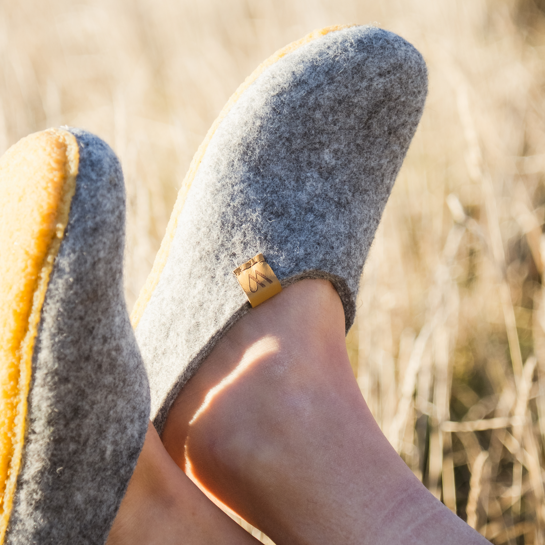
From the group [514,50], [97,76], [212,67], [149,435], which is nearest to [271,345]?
[149,435]

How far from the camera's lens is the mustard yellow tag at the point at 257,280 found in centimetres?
64

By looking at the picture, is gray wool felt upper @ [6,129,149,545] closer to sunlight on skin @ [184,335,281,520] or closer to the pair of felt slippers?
the pair of felt slippers

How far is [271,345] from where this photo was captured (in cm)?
63

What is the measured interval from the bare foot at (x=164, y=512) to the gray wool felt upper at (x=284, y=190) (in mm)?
112

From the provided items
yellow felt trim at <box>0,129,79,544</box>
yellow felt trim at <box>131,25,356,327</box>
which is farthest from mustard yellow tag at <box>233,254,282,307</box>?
yellow felt trim at <box>0,129,79,544</box>

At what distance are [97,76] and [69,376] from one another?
1.58 m

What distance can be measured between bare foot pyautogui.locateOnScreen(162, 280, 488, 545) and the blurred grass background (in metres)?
0.24

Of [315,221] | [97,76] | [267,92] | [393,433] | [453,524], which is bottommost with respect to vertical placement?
[393,433]

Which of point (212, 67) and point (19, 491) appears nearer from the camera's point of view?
point (19, 491)

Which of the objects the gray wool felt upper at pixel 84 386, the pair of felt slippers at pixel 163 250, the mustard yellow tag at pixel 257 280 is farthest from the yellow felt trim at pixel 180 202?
the gray wool felt upper at pixel 84 386

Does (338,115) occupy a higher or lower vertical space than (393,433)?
higher

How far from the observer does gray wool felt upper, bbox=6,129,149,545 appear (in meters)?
0.40

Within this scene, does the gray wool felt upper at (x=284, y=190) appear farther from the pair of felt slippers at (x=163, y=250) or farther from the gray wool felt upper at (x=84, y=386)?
the gray wool felt upper at (x=84, y=386)

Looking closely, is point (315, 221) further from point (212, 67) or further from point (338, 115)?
point (212, 67)
